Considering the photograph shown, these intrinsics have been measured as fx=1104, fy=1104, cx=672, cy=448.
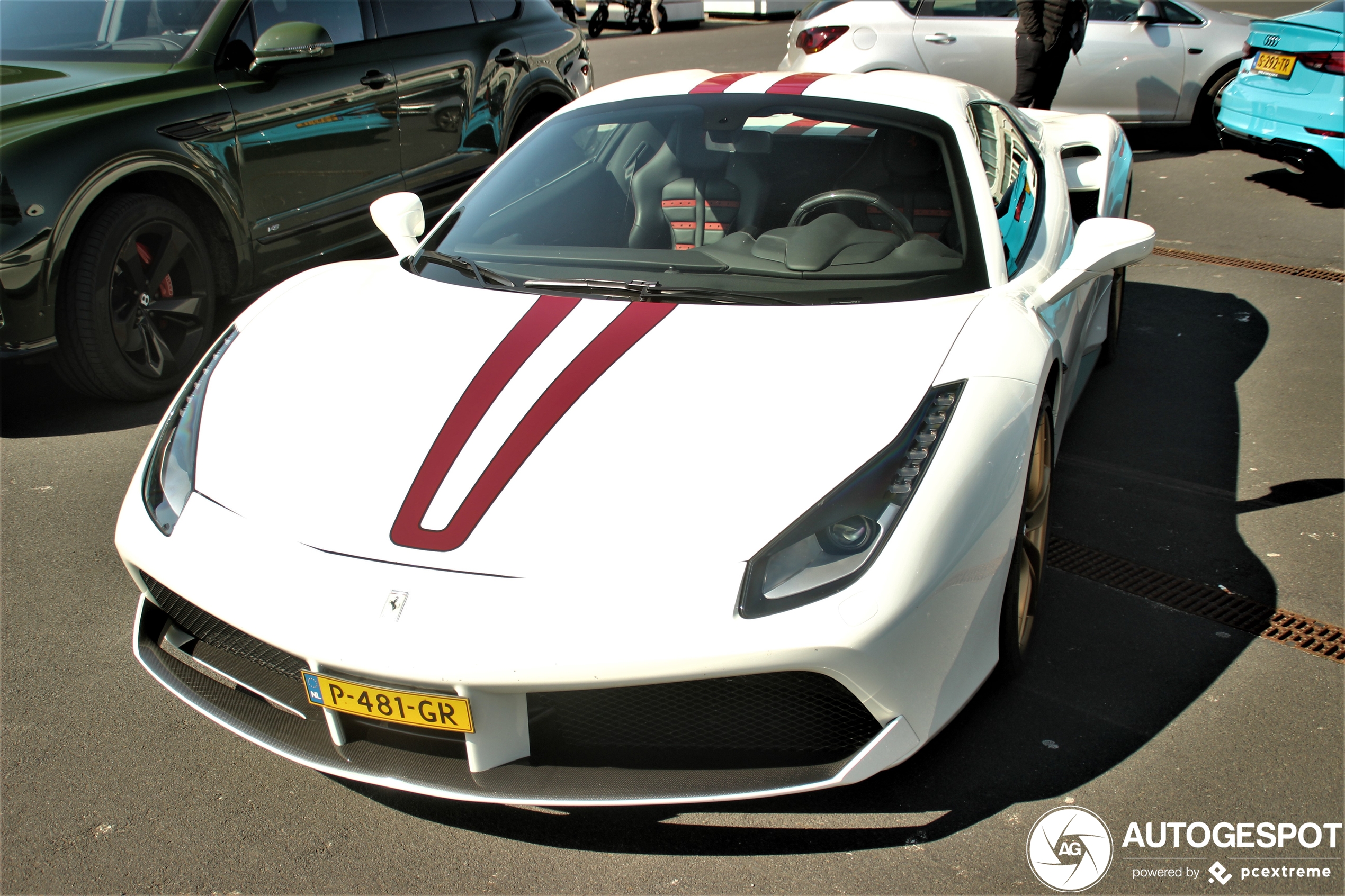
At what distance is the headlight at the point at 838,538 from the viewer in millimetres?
1882

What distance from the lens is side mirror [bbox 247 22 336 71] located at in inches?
179

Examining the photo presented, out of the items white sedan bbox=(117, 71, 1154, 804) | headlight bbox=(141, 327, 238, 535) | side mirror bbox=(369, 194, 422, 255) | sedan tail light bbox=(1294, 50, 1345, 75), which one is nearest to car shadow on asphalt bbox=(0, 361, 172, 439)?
side mirror bbox=(369, 194, 422, 255)

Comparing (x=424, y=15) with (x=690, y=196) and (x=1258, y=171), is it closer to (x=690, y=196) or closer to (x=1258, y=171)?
(x=690, y=196)

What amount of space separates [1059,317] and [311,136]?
3.44m

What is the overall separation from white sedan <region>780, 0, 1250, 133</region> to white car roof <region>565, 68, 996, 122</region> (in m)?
5.41

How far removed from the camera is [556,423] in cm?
220

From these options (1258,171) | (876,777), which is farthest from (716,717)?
(1258,171)

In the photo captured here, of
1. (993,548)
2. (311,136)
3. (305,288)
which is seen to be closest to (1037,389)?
(993,548)

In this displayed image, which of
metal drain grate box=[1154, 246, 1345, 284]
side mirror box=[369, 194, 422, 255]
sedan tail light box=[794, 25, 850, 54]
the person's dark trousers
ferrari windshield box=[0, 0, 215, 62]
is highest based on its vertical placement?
ferrari windshield box=[0, 0, 215, 62]

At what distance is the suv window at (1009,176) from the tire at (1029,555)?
0.47 meters

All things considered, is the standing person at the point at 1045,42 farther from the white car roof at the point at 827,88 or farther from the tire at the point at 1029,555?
the tire at the point at 1029,555

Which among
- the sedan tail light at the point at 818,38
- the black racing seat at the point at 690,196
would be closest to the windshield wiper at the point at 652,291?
the black racing seat at the point at 690,196

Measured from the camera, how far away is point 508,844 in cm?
216

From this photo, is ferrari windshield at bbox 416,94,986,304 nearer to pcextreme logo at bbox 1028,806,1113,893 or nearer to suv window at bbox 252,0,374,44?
pcextreme logo at bbox 1028,806,1113,893
